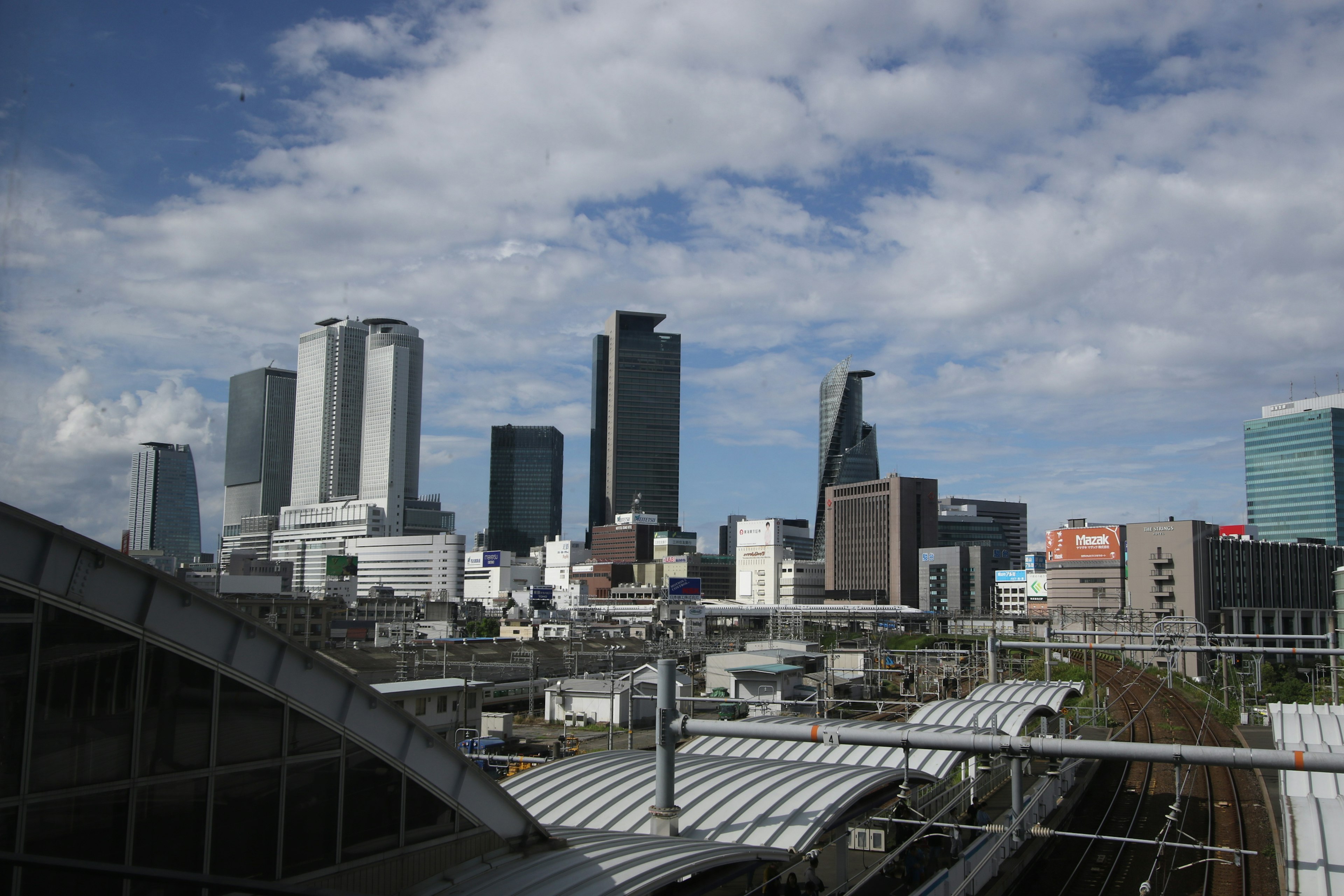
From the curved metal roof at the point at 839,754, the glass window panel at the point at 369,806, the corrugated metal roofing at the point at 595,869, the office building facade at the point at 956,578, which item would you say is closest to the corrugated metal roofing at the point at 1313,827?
the curved metal roof at the point at 839,754

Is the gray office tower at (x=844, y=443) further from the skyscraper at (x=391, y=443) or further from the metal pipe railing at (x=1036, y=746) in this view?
the metal pipe railing at (x=1036, y=746)

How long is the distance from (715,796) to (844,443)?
178002mm

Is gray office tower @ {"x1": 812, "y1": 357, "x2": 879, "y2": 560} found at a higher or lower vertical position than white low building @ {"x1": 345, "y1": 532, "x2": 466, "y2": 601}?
higher

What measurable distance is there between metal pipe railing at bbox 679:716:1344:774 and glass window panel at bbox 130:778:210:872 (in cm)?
443

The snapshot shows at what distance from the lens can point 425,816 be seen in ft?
25.5

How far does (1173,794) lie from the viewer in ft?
73.5

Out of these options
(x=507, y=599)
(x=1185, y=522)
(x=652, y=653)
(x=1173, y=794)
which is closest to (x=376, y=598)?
(x=507, y=599)

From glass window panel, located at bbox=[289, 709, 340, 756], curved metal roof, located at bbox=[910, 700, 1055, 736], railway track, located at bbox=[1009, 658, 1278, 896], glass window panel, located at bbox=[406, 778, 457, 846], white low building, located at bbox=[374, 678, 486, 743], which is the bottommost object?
railway track, located at bbox=[1009, 658, 1278, 896]

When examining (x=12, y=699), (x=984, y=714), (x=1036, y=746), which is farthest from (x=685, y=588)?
(x=12, y=699)

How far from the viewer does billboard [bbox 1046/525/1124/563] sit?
88.0 meters

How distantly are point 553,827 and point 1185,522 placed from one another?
73.5 metres

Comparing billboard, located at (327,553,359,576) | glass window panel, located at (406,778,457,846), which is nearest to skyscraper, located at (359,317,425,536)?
billboard, located at (327,553,359,576)

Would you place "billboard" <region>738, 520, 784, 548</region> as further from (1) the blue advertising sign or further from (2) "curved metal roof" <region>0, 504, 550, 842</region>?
(2) "curved metal roof" <region>0, 504, 550, 842</region>

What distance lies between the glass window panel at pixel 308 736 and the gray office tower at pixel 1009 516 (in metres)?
181
